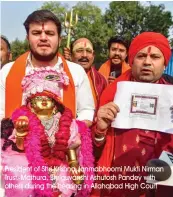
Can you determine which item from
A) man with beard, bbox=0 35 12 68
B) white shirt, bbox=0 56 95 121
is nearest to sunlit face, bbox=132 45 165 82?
white shirt, bbox=0 56 95 121

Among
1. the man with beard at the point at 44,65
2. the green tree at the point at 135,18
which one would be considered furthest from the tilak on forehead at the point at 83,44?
the green tree at the point at 135,18

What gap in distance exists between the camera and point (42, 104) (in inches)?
82.2

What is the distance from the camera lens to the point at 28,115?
207 cm

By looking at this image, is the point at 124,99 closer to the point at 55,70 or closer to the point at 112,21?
the point at 55,70

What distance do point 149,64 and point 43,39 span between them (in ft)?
2.02

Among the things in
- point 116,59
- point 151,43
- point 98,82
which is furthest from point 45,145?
point 116,59

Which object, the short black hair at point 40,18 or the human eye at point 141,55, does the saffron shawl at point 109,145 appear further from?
the short black hair at point 40,18

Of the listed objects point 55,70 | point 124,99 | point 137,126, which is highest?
point 55,70

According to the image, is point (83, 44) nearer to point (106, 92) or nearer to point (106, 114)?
point (106, 92)

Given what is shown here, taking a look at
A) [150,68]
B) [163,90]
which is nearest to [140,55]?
[150,68]

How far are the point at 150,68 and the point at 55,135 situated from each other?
643 mm

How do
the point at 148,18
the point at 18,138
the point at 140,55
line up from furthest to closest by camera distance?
the point at 148,18, the point at 140,55, the point at 18,138

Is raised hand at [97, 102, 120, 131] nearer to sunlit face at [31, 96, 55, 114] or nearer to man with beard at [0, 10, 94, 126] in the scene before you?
man with beard at [0, 10, 94, 126]

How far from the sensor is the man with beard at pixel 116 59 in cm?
432
